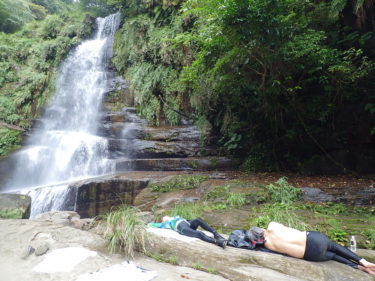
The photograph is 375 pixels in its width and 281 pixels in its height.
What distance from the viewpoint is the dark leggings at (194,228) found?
3.23 m

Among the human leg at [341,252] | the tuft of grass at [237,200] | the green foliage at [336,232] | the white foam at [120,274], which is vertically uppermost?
the human leg at [341,252]

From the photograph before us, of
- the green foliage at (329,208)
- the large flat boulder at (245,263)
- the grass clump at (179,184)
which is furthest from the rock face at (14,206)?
the green foliage at (329,208)

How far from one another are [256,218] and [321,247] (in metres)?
2.13

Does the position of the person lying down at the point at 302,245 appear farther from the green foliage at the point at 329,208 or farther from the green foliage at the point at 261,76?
the green foliage at the point at 261,76

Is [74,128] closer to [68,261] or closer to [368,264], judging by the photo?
[68,261]

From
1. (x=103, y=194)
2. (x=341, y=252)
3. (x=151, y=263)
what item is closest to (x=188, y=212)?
(x=151, y=263)

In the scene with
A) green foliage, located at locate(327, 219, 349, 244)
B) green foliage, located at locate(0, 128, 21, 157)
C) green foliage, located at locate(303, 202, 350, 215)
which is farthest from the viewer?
green foliage, located at locate(0, 128, 21, 157)

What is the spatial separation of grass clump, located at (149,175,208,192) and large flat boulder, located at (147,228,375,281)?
4.73m

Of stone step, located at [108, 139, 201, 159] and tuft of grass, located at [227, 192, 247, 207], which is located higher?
stone step, located at [108, 139, 201, 159]

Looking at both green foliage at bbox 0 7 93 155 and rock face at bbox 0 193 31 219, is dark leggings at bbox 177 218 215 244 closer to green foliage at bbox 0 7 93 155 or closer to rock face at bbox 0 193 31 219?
rock face at bbox 0 193 31 219

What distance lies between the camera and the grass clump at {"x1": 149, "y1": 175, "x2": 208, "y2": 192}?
7.87m

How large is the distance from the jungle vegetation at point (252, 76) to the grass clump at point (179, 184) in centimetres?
278

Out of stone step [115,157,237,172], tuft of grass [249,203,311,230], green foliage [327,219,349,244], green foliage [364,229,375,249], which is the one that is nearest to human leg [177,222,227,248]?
tuft of grass [249,203,311,230]

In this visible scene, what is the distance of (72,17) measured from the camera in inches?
756
